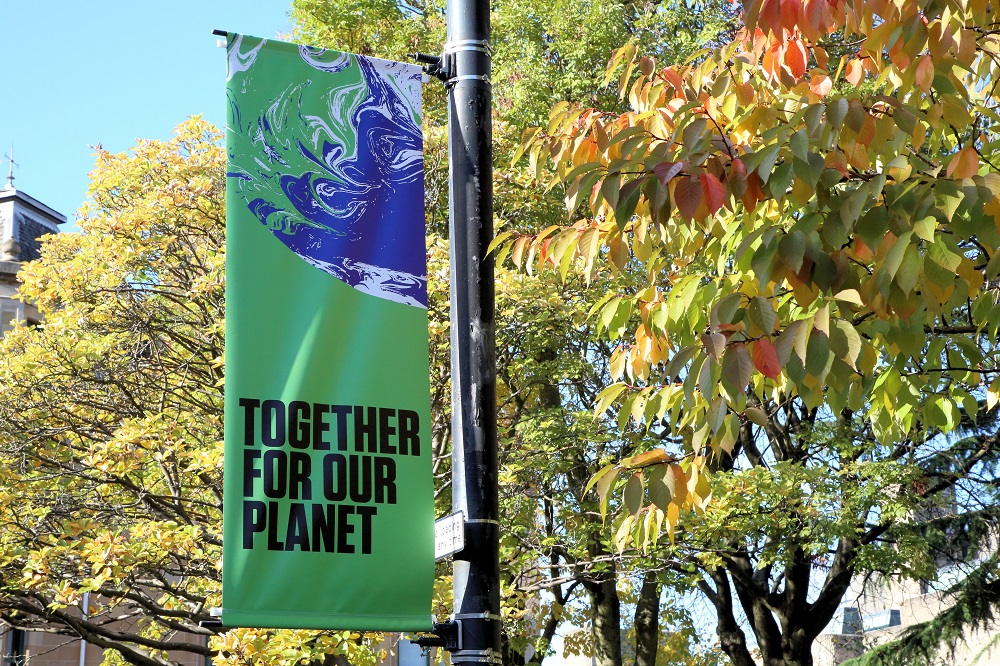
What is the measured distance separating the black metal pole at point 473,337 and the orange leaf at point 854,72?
71.8 inches

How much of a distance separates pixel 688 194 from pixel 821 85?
5.71 ft

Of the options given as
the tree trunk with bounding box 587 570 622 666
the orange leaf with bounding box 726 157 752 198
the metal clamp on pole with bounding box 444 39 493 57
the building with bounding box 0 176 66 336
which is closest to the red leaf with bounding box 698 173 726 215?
the orange leaf with bounding box 726 157 752 198

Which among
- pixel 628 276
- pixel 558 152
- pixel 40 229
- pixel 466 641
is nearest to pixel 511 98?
pixel 628 276

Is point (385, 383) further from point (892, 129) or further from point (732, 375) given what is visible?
point (892, 129)

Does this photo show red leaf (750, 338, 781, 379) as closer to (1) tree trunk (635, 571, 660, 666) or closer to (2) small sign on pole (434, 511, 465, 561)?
(2) small sign on pole (434, 511, 465, 561)

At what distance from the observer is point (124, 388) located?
13.5 m

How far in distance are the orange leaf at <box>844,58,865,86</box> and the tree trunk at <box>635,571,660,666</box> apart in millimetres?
13617

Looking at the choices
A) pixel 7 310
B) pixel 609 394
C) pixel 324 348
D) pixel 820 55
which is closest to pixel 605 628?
pixel 820 55

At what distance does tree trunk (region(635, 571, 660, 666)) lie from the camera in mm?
18641

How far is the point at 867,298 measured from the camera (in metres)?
4.87

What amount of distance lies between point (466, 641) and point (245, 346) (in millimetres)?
1645

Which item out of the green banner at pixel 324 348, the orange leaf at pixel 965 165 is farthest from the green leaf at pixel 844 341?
the green banner at pixel 324 348

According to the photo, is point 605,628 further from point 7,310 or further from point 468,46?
point 7,310

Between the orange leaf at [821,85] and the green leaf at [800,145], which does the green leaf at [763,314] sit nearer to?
the green leaf at [800,145]
